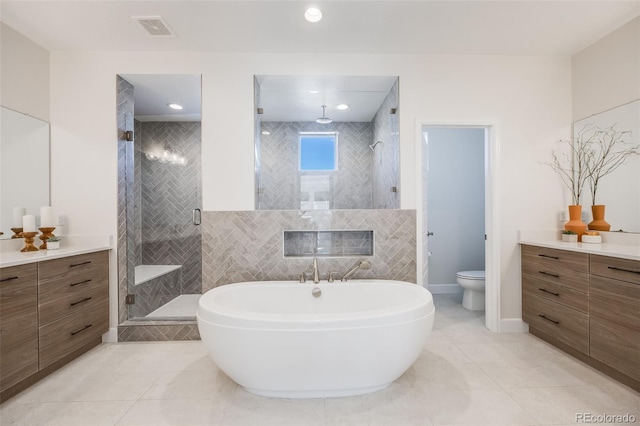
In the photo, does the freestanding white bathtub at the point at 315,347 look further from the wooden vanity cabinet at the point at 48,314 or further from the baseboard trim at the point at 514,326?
the baseboard trim at the point at 514,326

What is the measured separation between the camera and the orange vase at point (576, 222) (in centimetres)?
251

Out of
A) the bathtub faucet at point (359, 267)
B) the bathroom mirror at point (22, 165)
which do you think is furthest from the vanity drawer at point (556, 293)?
the bathroom mirror at point (22, 165)

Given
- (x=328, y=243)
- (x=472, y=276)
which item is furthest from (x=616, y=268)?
(x=328, y=243)

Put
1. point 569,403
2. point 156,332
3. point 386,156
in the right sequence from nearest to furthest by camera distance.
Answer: point 569,403 → point 156,332 → point 386,156

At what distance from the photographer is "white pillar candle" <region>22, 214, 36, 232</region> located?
2.25 meters

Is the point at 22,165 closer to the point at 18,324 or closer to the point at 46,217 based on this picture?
the point at 46,217

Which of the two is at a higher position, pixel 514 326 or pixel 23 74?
→ pixel 23 74

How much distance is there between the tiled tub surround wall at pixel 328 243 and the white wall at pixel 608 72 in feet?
7.55

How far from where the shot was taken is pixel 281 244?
267 cm

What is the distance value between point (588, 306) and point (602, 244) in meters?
0.64

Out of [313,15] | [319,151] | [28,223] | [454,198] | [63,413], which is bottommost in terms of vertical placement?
[63,413]

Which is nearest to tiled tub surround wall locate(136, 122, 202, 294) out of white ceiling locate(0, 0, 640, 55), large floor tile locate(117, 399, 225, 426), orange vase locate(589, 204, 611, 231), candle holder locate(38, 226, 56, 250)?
white ceiling locate(0, 0, 640, 55)

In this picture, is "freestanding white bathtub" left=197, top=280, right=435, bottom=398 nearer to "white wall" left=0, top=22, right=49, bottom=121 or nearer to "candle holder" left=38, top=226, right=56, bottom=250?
"candle holder" left=38, top=226, right=56, bottom=250

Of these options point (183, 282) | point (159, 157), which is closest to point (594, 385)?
point (183, 282)
